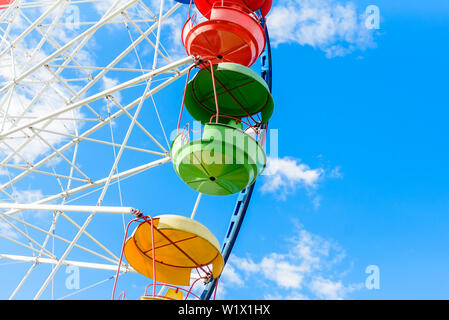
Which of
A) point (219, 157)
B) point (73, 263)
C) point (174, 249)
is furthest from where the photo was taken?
point (73, 263)

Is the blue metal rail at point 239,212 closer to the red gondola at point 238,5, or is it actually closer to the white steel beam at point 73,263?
the red gondola at point 238,5

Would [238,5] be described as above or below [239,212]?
above

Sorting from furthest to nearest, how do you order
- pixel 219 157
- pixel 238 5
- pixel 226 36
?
pixel 238 5 → pixel 226 36 → pixel 219 157

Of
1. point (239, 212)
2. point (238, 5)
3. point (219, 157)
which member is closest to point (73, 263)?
point (239, 212)

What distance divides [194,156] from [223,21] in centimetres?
352

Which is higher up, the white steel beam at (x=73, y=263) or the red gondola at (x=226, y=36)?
the red gondola at (x=226, y=36)

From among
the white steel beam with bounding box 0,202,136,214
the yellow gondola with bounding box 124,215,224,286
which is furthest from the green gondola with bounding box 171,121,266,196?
the white steel beam with bounding box 0,202,136,214

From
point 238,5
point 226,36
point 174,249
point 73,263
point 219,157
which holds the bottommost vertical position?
point 174,249

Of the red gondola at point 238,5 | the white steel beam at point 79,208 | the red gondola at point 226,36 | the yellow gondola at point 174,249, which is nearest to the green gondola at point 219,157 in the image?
the yellow gondola at point 174,249

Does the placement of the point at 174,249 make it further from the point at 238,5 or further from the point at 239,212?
the point at 238,5

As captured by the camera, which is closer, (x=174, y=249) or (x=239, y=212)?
(x=174, y=249)

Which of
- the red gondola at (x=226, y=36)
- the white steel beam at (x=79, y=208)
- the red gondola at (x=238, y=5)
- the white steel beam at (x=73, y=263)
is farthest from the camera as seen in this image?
the white steel beam at (x=73, y=263)
